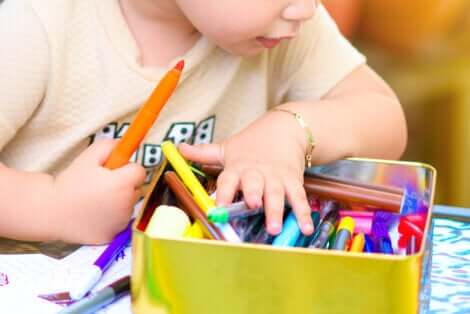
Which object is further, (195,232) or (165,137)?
(165,137)

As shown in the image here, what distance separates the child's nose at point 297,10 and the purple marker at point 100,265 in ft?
0.59

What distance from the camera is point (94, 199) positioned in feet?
1.73

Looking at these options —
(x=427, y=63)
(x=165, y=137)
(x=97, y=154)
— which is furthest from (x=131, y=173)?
(x=427, y=63)

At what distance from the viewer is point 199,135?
676 millimetres

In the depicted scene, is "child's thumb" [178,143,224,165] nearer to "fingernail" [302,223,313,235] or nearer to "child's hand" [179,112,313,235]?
"child's hand" [179,112,313,235]

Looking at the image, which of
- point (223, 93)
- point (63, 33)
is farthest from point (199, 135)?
point (63, 33)

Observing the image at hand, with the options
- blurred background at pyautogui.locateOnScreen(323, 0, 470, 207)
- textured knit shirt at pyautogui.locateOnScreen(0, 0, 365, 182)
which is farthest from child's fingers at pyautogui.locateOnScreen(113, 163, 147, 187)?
blurred background at pyautogui.locateOnScreen(323, 0, 470, 207)

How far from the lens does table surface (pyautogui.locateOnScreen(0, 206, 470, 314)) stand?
18.3 inches

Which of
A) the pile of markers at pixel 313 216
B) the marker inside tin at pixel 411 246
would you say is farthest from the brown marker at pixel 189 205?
the marker inside tin at pixel 411 246

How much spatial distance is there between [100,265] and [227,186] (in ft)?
0.30

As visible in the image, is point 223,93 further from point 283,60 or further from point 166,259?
point 166,259

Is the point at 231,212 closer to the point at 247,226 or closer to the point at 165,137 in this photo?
the point at 247,226

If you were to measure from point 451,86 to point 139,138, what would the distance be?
43.9 inches

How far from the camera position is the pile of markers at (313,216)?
433mm
